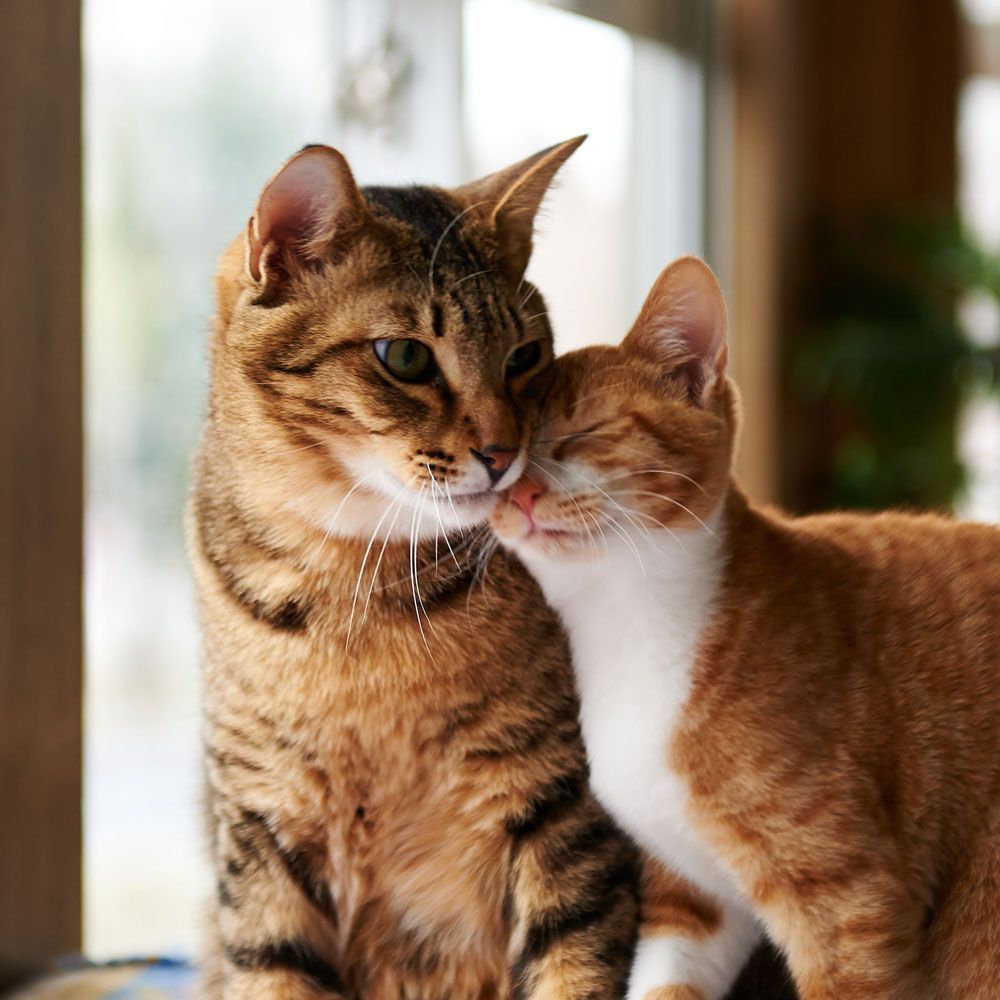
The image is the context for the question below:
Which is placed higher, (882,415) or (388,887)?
(882,415)

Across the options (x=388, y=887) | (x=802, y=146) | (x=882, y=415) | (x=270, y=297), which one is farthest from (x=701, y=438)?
(x=802, y=146)

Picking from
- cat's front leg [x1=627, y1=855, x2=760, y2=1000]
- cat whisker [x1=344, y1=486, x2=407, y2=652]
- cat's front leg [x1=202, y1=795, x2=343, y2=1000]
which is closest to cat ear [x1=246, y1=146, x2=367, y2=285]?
cat whisker [x1=344, y1=486, x2=407, y2=652]

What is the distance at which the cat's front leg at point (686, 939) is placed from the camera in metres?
1.17

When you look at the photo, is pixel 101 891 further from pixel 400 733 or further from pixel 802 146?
pixel 802 146

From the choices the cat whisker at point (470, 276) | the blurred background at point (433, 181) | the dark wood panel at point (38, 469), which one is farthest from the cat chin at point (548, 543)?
the dark wood panel at point (38, 469)

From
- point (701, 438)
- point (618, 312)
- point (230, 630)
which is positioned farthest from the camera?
point (618, 312)

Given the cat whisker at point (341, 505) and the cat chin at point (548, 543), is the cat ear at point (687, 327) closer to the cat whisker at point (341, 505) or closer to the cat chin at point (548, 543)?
the cat chin at point (548, 543)

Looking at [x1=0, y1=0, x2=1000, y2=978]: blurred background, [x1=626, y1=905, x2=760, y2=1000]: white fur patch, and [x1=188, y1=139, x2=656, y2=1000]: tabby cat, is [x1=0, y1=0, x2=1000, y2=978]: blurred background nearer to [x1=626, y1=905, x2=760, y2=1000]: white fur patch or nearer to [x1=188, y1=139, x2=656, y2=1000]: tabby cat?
[x1=188, y1=139, x2=656, y2=1000]: tabby cat

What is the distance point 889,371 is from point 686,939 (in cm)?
228

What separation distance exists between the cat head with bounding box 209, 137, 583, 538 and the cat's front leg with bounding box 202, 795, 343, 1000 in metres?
0.32

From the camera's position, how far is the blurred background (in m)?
1.67

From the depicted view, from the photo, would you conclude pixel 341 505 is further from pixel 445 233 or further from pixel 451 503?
pixel 445 233

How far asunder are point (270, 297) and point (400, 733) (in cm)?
43

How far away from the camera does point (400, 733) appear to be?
1.21 m
